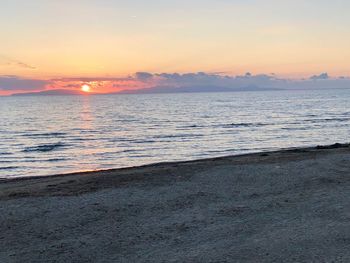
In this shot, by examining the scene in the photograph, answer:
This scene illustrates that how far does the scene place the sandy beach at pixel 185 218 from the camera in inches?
257

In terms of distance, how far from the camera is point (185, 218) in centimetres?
821

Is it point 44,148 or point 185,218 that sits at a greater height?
point 185,218

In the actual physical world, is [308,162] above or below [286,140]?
→ above

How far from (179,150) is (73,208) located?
19205 mm

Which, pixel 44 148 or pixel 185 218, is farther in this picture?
pixel 44 148

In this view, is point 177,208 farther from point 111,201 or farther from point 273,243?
point 273,243

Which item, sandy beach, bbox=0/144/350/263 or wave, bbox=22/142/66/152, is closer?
→ sandy beach, bbox=0/144/350/263

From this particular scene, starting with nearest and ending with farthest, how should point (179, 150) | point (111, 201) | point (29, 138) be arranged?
point (111, 201) < point (179, 150) < point (29, 138)

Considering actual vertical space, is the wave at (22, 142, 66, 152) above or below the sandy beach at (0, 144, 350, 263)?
below

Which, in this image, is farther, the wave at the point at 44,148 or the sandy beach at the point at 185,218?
the wave at the point at 44,148

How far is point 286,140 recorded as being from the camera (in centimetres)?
3275

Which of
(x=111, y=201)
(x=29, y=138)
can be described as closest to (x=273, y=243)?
(x=111, y=201)

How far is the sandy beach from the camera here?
653 cm

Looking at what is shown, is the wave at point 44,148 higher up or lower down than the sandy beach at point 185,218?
lower down
